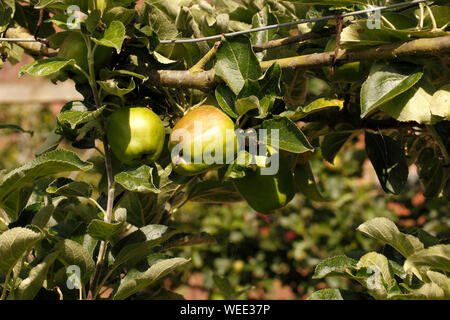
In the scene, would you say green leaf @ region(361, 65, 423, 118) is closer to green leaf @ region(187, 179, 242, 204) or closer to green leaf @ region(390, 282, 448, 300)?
green leaf @ region(390, 282, 448, 300)

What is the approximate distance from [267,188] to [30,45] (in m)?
0.58

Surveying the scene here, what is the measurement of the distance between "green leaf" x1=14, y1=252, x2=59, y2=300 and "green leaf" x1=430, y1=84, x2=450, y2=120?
58 centimetres

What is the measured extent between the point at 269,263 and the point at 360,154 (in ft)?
2.73

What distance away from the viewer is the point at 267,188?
2.91 feet

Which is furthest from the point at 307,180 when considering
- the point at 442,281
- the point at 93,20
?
the point at 93,20

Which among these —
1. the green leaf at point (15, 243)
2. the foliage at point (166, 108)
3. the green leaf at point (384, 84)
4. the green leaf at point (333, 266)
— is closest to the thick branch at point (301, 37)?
the foliage at point (166, 108)

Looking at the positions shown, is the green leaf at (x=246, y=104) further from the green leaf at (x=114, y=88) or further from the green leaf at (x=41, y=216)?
the green leaf at (x=41, y=216)

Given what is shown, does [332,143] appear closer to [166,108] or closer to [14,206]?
[166,108]

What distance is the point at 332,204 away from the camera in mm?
2662

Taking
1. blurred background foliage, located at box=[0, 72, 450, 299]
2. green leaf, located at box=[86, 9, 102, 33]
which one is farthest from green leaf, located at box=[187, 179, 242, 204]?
blurred background foliage, located at box=[0, 72, 450, 299]

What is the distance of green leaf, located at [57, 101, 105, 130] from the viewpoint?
0.77 meters

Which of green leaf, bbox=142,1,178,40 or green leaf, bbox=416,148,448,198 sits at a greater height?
green leaf, bbox=142,1,178,40

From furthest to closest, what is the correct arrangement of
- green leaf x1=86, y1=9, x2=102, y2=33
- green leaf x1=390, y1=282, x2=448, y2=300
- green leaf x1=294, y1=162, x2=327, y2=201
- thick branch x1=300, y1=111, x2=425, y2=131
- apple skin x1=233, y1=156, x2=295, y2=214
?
green leaf x1=294, y1=162, x2=327, y2=201
thick branch x1=300, y1=111, x2=425, y2=131
apple skin x1=233, y1=156, x2=295, y2=214
green leaf x1=86, y1=9, x2=102, y2=33
green leaf x1=390, y1=282, x2=448, y2=300
